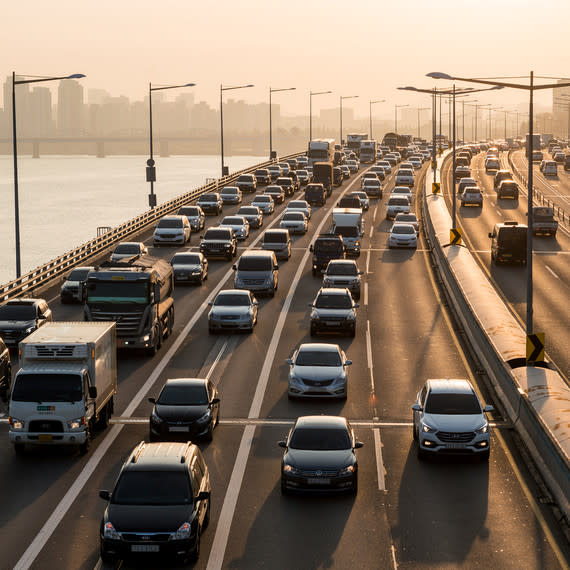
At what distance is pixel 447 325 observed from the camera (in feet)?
142

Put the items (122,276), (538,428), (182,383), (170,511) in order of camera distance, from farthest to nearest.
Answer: (122,276) < (182,383) < (538,428) < (170,511)

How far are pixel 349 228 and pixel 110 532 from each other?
150 feet

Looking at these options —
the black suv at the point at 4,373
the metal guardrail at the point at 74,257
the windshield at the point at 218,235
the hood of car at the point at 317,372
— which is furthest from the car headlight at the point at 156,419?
the windshield at the point at 218,235

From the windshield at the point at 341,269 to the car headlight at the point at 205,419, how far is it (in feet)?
73.1

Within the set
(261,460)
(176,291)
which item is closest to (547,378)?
(261,460)

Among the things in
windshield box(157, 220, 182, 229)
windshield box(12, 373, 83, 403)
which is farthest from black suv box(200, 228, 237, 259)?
windshield box(12, 373, 83, 403)

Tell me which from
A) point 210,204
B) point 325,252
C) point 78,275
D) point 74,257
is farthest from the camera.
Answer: point 210,204

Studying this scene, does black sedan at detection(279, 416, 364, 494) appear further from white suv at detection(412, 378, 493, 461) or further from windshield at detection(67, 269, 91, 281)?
windshield at detection(67, 269, 91, 281)

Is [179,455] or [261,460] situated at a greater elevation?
[179,455]

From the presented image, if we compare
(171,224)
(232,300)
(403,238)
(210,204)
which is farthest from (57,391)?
(210,204)

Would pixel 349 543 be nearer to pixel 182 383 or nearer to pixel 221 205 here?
pixel 182 383

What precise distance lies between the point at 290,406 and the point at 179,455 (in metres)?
11.4

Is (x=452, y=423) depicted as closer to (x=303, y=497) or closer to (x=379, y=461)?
(x=379, y=461)

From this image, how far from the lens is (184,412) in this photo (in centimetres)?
2677
